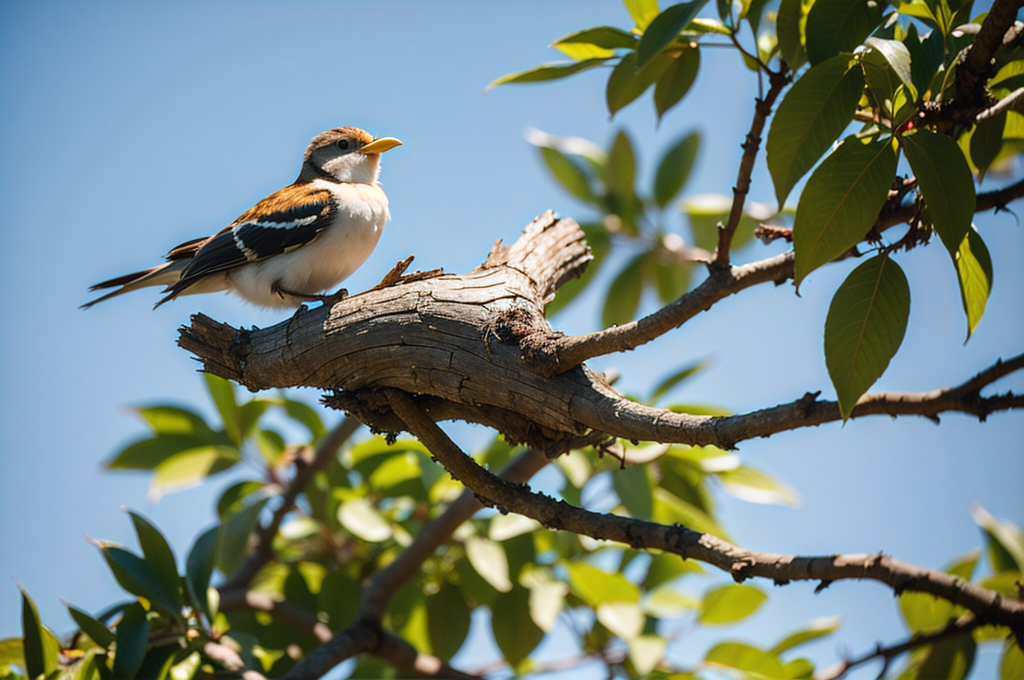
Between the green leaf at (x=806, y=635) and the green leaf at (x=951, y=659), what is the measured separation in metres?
0.64

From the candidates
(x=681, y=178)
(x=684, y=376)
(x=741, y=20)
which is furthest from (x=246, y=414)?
(x=741, y=20)

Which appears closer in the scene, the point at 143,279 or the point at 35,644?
the point at 35,644

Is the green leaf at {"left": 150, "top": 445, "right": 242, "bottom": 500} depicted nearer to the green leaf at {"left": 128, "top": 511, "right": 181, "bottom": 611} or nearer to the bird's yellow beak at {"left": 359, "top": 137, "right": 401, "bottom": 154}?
the green leaf at {"left": 128, "top": 511, "right": 181, "bottom": 611}

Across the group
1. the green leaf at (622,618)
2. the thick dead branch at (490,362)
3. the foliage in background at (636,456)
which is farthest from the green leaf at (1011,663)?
the thick dead branch at (490,362)

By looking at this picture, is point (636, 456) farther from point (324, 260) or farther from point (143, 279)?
point (143, 279)

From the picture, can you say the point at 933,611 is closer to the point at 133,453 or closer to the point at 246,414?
the point at 246,414

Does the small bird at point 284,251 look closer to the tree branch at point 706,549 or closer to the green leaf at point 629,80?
the tree branch at point 706,549

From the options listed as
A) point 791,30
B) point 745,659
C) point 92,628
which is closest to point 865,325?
point 791,30

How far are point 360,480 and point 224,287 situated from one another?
4.99 feet

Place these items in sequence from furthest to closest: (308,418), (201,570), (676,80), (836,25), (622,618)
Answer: (308,418) < (622,618) < (201,570) < (676,80) < (836,25)

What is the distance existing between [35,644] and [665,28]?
3367 millimetres

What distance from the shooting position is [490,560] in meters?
4.03

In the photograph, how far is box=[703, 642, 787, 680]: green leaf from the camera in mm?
3795

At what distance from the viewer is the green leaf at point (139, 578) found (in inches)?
129
